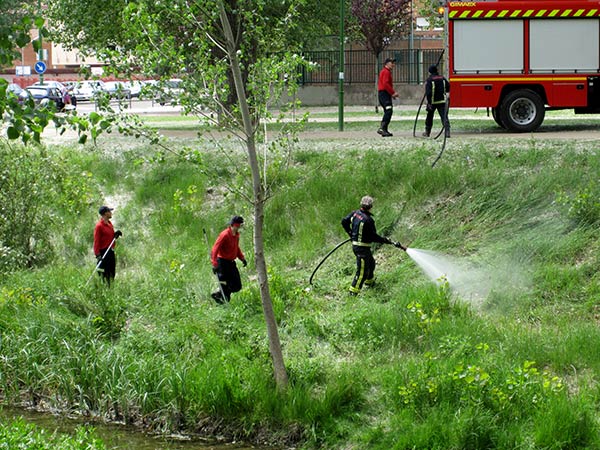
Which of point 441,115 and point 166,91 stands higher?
point 166,91

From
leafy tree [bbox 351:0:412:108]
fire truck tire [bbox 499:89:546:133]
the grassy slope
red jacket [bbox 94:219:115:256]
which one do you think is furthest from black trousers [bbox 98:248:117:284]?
leafy tree [bbox 351:0:412:108]

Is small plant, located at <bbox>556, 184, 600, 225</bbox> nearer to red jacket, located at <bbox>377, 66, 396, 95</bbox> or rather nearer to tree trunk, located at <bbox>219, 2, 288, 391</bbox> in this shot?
tree trunk, located at <bbox>219, 2, 288, 391</bbox>

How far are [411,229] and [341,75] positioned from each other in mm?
8664

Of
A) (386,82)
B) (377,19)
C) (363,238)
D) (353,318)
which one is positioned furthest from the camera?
(377,19)

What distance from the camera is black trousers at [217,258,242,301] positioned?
1470 cm

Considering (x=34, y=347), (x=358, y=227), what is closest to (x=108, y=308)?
(x=34, y=347)

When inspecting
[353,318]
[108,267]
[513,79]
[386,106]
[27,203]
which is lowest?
[353,318]

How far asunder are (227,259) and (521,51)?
30.6ft

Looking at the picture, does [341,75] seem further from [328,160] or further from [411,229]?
[411,229]

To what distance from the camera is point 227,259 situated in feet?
48.2

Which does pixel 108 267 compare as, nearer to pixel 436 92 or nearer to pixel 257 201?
pixel 257 201

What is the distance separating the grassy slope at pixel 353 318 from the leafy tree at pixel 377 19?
23.1m

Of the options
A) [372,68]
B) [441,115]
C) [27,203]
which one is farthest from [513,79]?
[372,68]

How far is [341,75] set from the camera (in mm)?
24672
